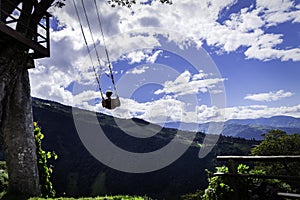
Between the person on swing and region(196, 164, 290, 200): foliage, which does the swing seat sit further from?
region(196, 164, 290, 200): foliage

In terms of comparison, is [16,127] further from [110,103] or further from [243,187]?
[243,187]

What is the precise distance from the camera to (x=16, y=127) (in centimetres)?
1170

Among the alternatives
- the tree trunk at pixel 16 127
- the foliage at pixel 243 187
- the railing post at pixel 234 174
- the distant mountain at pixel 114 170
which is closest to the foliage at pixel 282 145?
the foliage at pixel 243 187

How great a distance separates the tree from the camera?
37.0ft

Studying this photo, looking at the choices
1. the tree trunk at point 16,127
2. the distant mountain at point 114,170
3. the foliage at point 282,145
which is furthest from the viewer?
the distant mountain at point 114,170

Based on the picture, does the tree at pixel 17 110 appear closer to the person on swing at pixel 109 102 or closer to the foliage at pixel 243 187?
the person on swing at pixel 109 102

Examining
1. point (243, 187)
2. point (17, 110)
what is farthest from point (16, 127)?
point (243, 187)

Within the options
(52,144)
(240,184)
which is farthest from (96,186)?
(240,184)

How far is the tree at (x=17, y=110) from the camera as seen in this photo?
1127 cm

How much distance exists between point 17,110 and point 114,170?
384 feet

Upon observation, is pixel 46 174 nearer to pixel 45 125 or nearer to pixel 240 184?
pixel 240 184

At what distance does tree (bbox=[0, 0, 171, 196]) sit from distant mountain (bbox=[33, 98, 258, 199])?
7998 cm

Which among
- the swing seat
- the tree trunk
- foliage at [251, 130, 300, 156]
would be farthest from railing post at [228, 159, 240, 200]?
foliage at [251, 130, 300, 156]

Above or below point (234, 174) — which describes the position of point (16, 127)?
above
